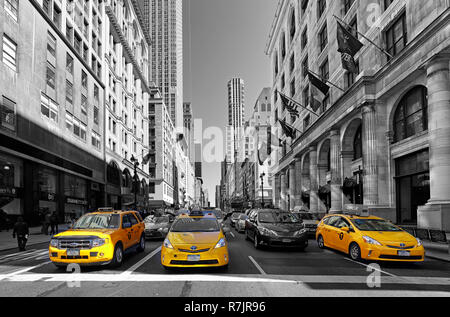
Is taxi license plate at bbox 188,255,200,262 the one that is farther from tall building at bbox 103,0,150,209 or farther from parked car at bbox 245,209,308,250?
tall building at bbox 103,0,150,209

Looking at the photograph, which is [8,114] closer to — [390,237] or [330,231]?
[330,231]

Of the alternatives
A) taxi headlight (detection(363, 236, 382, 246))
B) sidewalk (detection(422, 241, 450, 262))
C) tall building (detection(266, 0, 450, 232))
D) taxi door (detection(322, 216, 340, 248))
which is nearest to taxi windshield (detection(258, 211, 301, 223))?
taxi door (detection(322, 216, 340, 248))

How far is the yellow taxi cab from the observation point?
934 cm

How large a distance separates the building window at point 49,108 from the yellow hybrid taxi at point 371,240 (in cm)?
2707

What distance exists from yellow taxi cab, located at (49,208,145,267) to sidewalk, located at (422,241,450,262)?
10.6m

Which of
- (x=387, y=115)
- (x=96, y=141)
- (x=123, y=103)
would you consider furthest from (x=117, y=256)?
(x=123, y=103)

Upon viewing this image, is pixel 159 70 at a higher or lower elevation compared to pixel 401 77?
higher

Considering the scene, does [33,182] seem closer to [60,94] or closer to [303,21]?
[60,94]

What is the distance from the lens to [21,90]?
26.5 meters

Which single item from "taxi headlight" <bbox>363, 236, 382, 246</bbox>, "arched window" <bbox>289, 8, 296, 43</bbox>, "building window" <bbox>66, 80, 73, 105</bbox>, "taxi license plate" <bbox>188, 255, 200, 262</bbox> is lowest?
"taxi license plate" <bbox>188, 255, 200, 262</bbox>

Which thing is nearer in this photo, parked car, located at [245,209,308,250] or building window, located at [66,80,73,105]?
parked car, located at [245,209,308,250]
